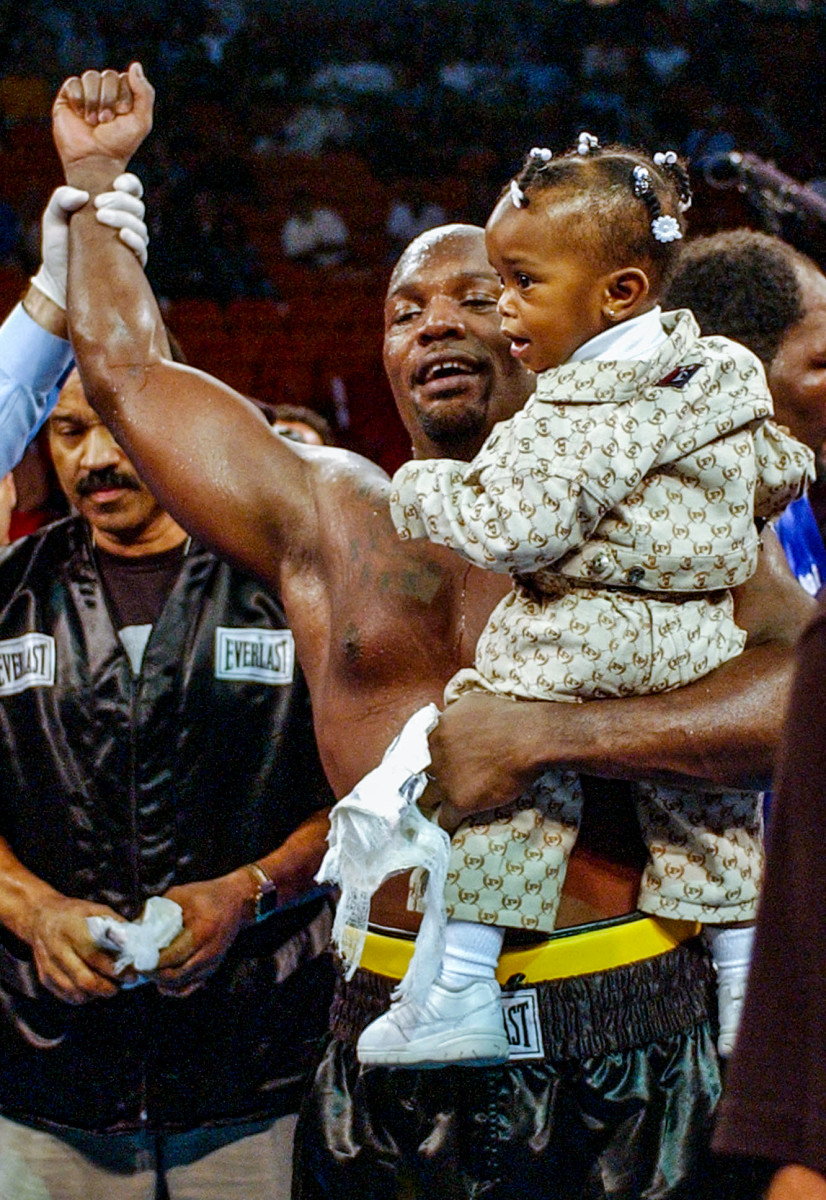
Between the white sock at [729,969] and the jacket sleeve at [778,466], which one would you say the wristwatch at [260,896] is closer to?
the white sock at [729,969]

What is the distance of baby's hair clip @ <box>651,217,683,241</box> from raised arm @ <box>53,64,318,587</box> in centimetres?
43

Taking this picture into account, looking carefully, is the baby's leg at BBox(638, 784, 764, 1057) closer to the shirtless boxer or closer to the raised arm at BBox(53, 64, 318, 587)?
the shirtless boxer

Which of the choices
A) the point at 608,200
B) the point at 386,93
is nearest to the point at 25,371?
the point at 608,200

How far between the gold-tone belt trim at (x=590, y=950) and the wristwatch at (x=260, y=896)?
586mm

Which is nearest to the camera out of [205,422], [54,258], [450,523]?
[450,523]

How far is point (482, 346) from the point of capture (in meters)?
1.58

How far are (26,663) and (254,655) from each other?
33cm

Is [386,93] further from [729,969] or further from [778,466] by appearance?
[729,969]

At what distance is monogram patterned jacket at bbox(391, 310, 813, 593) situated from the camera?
125cm

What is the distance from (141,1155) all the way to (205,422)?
1071 millimetres

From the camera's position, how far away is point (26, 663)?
6.66 ft

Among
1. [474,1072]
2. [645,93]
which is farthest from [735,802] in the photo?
[645,93]

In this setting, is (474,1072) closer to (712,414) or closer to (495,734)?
(495,734)

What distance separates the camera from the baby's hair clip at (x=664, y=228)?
1347 mm
